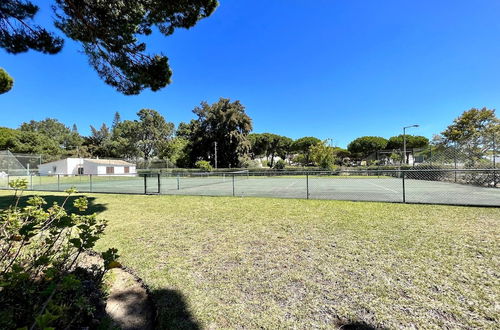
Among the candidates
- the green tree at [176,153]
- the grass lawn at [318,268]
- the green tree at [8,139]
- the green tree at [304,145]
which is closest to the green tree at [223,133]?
the green tree at [176,153]

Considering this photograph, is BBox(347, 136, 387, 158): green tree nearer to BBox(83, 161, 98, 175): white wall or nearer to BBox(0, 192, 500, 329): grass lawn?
BBox(0, 192, 500, 329): grass lawn

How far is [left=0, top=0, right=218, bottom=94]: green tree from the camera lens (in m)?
5.38

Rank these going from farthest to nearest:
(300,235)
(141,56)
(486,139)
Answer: (486,139), (141,56), (300,235)

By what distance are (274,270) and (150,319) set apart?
4.93 feet

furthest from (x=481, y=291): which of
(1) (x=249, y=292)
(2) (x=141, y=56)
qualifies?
(2) (x=141, y=56)

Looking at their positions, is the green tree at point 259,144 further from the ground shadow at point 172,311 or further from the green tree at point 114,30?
the ground shadow at point 172,311

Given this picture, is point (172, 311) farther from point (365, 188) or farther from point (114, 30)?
point (365, 188)

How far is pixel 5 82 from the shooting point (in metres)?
6.50

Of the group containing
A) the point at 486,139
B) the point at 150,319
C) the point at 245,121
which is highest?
the point at 245,121

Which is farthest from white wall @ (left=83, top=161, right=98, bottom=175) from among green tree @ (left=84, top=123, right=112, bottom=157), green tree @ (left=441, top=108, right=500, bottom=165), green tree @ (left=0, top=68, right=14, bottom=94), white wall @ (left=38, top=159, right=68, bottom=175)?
green tree @ (left=441, top=108, right=500, bottom=165)

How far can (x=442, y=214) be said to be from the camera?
567 centimetres

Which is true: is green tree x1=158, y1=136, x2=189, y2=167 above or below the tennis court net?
above

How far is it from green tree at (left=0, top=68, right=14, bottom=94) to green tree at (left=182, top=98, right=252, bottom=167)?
28143 mm

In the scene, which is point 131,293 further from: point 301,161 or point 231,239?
point 301,161
